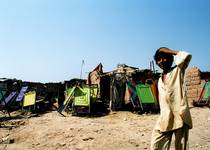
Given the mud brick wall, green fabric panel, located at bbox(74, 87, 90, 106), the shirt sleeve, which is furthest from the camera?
the mud brick wall

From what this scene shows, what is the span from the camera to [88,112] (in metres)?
13.7

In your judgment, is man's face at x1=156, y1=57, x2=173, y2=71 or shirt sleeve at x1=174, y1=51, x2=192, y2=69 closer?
shirt sleeve at x1=174, y1=51, x2=192, y2=69

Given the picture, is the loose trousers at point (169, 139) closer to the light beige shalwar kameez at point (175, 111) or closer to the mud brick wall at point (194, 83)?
the light beige shalwar kameez at point (175, 111)

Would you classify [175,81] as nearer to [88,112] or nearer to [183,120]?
[183,120]

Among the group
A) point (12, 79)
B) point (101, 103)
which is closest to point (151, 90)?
point (101, 103)

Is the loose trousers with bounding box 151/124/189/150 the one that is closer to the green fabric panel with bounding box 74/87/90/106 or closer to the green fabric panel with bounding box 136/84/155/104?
the green fabric panel with bounding box 74/87/90/106

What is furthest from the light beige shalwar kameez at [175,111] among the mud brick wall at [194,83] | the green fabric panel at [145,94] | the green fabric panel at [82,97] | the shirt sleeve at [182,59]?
the mud brick wall at [194,83]

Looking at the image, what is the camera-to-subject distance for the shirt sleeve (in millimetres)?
3172

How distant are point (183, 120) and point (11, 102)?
16.0m

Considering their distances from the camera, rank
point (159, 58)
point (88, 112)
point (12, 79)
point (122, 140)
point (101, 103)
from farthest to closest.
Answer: point (12, 79), point (101, 103), point (88, 112), point (122, 140), point (159, 58)

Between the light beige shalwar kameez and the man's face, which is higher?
the man's face

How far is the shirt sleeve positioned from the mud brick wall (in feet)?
44.5

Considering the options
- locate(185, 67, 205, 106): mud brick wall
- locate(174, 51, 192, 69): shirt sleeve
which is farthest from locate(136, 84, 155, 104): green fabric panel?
locate(174, 51, 192, 69): shirt sleeve

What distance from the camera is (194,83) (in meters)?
16.8
